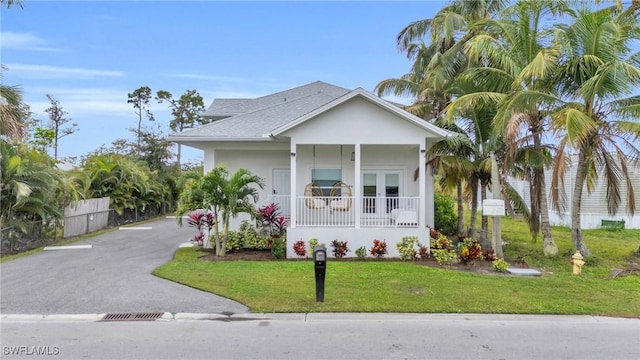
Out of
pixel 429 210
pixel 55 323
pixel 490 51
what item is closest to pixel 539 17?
pixel 490 51

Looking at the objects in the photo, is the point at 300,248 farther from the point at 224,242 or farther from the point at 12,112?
the point at 12,112

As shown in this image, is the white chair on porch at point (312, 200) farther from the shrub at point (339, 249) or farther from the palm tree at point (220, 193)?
the palm tree at point (220, 193)

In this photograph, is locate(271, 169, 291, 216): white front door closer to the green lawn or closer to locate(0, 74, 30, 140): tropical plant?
the green lawn

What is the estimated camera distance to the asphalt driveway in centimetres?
751

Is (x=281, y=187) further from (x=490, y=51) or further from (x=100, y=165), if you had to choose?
(x=100, y=165)

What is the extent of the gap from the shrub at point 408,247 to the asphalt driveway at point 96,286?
6054mm

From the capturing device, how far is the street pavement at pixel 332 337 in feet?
17.6

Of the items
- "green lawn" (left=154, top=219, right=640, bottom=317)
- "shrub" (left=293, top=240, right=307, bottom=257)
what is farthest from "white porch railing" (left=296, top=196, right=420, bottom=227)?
"green lawn" (left=154, top=219, right=640, bottom=317)

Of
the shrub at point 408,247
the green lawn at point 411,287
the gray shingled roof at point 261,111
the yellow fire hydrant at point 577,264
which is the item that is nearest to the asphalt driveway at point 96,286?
the green lawn at point 411,287

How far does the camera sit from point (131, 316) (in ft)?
23.1

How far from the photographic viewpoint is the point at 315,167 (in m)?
15.0

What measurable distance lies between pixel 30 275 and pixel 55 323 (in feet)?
13.9

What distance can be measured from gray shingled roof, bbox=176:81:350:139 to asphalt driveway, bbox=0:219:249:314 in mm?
4357

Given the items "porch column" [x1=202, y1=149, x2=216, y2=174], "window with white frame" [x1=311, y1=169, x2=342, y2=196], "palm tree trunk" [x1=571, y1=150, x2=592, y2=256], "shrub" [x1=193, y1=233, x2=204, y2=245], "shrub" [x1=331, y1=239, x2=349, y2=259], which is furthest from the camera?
"window with white frame" [x1=311, y1=169, x2=342, y2=196]
